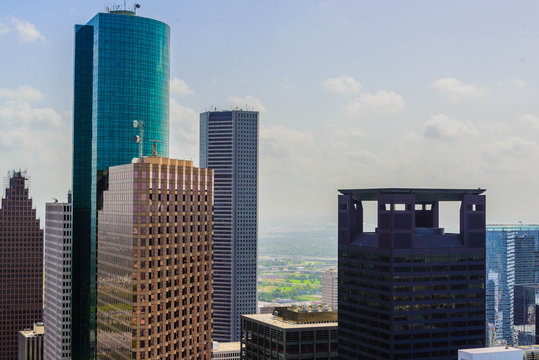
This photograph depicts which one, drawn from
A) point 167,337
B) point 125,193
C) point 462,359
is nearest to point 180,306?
point 167,337

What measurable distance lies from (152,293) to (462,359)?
87.7m

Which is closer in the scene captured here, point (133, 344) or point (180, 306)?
point (133, 344)

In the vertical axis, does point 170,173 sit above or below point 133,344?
above

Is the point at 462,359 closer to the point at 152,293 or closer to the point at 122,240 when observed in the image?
the point at 152,293

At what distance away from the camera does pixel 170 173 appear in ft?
649

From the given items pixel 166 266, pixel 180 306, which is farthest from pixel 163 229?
pixel 180 306

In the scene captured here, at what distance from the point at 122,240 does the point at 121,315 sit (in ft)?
69.6

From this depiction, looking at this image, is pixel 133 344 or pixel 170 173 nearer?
pixel 133 344

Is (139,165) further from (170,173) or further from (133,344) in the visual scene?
(133,344)

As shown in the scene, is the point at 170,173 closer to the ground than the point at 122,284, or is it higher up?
higher up

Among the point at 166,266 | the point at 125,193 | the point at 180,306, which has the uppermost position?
the point at 125,193

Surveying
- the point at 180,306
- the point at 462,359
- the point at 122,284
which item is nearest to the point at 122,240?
the point at 122,284

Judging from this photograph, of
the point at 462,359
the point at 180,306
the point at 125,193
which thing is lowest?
the point at 462,359

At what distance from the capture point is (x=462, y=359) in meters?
190
